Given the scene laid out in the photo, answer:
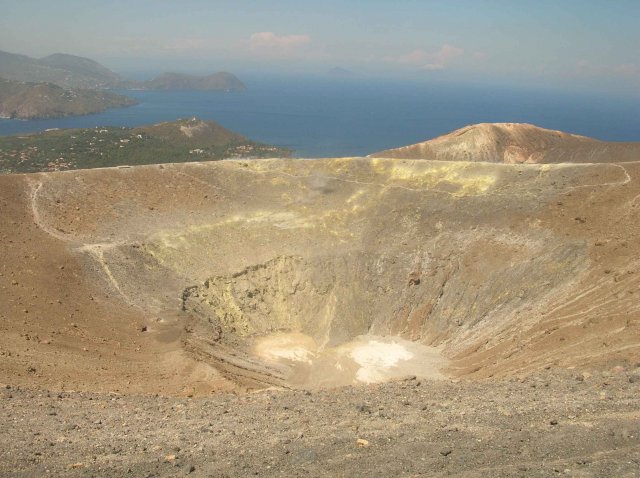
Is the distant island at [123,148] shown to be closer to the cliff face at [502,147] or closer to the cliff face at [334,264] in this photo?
the cliff face at [502,147]

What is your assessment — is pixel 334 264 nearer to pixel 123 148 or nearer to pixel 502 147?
pixel 502 147

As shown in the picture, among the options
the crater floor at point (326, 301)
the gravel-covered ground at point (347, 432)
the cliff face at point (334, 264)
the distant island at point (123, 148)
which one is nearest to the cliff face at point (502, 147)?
the crater floor at point (326, 301)

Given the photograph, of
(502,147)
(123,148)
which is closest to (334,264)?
(502,147)

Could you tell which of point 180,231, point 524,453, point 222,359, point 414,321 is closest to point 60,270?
point 180,231

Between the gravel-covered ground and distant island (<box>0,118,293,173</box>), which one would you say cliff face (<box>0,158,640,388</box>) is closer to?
the gravel-covered ground

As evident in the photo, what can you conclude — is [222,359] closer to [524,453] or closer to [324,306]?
[324,306]

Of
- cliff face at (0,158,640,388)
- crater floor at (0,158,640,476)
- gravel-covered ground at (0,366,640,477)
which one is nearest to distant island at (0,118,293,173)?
cliff face at (0,158,640,388)

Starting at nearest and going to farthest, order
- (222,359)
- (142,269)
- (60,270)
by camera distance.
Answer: (222,359) → (60,270) → (142,269)
